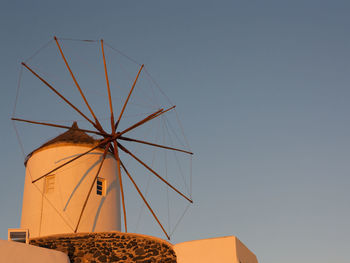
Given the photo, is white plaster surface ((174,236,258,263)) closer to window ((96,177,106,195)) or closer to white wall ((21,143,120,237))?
white wall ((21,143,120,237))

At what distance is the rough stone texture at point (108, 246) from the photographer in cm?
1395

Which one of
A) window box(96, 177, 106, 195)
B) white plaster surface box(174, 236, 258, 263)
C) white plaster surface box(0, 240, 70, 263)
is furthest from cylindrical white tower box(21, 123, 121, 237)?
white plaster surface box(174, 236, 258, 263)

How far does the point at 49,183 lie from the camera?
1717cm

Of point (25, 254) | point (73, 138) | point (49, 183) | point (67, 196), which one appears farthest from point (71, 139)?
point (25, 254)

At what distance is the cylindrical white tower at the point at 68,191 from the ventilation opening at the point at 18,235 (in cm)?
234

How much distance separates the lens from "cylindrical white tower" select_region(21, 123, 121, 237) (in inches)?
650

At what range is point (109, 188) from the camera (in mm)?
17812

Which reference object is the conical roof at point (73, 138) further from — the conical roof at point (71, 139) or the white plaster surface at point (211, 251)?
the white plaster surface at point (211, 251)

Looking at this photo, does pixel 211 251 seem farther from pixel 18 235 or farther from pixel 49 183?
pixel 49 183

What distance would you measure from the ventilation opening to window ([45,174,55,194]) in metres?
3.21

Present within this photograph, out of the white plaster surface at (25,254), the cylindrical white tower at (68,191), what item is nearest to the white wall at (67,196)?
the cylindrical white tower at (68,191)

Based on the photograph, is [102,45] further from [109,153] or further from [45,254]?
[45,254]

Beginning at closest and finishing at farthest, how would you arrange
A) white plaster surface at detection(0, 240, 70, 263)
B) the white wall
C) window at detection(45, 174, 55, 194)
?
1. white plaster surface at detection(0, 240, 70, 263)
2. the white wall
3. window at detection(45, 174, 55, 194)

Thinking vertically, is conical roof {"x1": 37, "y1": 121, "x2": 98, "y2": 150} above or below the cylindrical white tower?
above
